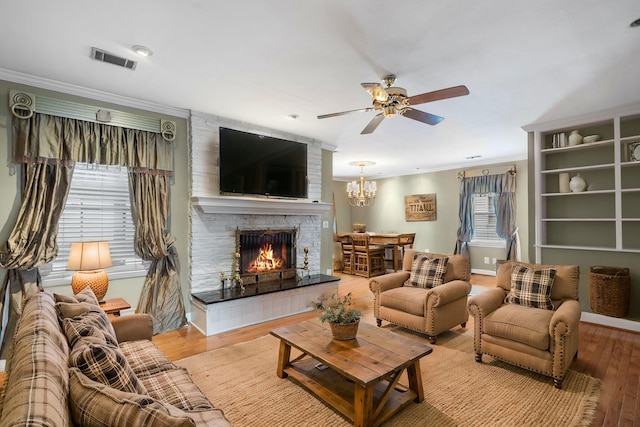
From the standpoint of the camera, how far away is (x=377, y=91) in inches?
102

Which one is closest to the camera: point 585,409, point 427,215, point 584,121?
point 585,409

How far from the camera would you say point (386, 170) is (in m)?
8.12

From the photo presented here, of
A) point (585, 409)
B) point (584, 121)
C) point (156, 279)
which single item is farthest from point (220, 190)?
point (584, 121)

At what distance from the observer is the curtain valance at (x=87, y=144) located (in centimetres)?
295

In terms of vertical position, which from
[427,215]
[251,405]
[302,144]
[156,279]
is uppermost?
[302,144]

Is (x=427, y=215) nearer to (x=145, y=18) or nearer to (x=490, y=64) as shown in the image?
(x=490, y=64)

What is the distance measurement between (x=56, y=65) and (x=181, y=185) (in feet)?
5.20

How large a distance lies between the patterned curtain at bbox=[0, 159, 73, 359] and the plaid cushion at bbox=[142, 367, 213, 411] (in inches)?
80.9

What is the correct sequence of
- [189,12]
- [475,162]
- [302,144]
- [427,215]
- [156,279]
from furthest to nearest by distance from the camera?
[427,215] < [475,162] < [302,144] < [156,279] < [189,12]

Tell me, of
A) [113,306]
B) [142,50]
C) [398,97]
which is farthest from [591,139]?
[113,306]

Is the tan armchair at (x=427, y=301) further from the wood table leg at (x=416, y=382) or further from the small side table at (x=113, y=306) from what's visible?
the small side table at (x=113, y=306)

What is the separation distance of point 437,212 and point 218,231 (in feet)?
18.0

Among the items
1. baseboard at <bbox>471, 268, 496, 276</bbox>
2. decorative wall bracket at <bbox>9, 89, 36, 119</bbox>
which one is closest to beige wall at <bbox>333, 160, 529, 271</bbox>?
baseboard at <bbox>471, 268, 496, 276</bbox>

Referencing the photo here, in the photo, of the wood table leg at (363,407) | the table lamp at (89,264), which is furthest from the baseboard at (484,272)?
the table lamp at (89,264)
